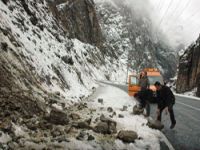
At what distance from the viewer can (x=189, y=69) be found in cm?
5200

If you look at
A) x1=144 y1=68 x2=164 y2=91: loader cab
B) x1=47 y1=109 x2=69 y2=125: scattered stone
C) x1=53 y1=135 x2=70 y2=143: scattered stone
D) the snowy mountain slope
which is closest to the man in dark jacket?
x1=47 y1=109 x2=69 y2=125: scattered stone

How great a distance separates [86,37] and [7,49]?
8192 centimetres

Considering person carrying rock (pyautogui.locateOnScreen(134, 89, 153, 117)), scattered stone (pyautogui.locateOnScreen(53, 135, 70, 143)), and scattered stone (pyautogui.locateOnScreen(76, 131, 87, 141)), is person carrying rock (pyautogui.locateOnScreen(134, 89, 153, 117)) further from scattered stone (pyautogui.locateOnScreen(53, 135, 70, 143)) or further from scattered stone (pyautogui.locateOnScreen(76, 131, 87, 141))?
scattered stone (pyautogui.locateOnScreen(53, 135, 70, 143))

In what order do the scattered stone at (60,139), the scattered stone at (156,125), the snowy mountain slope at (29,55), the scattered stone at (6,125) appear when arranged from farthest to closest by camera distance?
the snowy mountain slope at (29,55) < the scattered stone at (156,125) < the scattered stone at (60,139) < the scattered stone at (6,125)

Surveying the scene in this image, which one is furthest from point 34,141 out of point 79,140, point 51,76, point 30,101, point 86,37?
point 86,37

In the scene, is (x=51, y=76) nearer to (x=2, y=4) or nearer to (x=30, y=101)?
(x=2, y=4)

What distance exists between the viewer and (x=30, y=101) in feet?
36.4

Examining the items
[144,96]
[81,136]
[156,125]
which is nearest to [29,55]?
[144,96]

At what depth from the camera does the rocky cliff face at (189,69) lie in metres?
48.2

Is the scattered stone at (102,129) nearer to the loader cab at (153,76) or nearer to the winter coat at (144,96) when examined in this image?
the winter coat at (144,96)

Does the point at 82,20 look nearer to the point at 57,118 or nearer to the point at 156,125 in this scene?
the point at 156,125

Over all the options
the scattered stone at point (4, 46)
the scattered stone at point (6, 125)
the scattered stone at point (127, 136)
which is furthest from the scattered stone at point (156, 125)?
the scattered stone at point (4, 46)

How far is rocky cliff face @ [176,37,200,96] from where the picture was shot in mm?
48162

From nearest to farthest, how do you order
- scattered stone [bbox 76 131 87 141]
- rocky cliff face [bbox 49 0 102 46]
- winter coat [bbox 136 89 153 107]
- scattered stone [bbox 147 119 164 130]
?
scattered stone [bbox 76 131 87 141] → scattered stone [bbox 147 119 164 130] → winter coat [bbox 136 89 153 107] → rocky cliff face [bbox 49 0 102 46]
